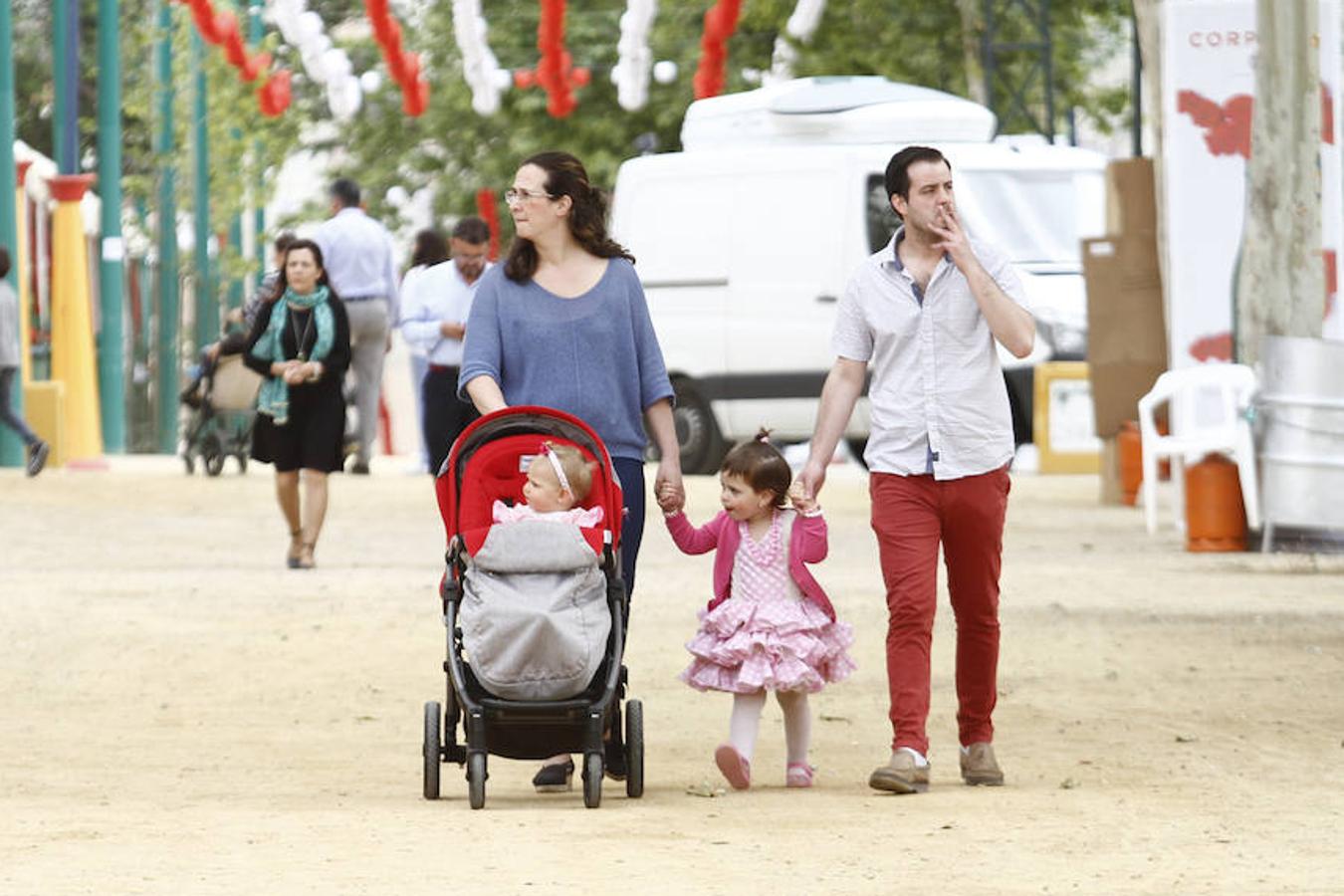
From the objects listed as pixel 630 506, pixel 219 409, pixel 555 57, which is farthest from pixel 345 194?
pixel 630 506

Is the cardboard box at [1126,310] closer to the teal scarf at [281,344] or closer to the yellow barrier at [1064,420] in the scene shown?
the yellow barrier at [1064,420]

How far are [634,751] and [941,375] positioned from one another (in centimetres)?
119

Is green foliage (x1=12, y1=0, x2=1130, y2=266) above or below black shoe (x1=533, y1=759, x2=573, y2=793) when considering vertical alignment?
above

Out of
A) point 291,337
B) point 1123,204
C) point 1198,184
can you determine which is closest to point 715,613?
point 291,337

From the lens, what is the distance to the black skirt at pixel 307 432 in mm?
16344

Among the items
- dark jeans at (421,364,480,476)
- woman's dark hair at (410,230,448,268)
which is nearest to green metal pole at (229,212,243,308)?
woman's dark hair at (410,230,448,268)

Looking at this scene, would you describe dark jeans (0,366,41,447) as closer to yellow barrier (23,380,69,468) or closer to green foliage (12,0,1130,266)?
yellow barrier (23,380,69,468)

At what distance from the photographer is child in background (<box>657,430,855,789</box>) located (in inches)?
355

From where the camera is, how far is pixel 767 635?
902cm

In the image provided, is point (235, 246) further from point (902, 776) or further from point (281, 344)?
point (902, 776)

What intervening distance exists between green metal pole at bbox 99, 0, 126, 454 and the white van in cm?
902

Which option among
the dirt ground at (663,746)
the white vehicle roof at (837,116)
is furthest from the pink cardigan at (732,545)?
the white vehicle roof at (837,116)

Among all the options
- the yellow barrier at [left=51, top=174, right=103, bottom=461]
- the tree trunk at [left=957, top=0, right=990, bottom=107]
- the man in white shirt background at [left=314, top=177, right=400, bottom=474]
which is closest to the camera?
the man in white shirt background at [left=314, top=177, right=400, bottom=474]

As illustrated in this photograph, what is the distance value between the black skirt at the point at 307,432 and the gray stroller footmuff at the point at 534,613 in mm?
7780
